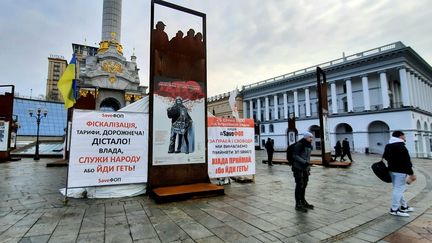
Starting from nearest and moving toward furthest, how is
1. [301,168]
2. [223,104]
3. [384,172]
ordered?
[384,172], [301,168], [223,104]

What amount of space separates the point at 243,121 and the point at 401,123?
1264 inches

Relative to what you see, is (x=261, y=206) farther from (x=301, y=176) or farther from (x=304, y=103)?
(x=304, y=103)

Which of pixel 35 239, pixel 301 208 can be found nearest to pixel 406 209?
pixel 301 208

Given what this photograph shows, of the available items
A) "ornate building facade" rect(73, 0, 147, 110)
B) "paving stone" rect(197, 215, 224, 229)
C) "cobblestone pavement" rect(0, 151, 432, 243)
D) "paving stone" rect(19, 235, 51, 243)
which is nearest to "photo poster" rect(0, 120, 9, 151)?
"cobblestone pavement" rect(0, 151, 432, 243)

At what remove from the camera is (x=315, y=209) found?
5031mm

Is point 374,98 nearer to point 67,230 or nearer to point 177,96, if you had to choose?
point 177,96

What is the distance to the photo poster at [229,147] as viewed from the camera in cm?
760

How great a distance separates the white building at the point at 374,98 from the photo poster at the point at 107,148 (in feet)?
114

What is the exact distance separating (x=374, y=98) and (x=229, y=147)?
120 feet

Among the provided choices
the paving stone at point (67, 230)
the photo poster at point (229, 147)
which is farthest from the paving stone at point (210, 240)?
the photo poster at point (229, 147)

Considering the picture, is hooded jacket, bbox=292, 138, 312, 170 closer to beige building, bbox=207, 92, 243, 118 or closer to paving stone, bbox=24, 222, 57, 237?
paving stone, bbox=24, 222, 57, 237

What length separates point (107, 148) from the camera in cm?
605

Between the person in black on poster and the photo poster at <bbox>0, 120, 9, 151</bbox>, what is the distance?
15451 millimetres

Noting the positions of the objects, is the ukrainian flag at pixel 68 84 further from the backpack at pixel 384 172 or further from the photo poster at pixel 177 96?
the backpack at pixel 384 172
